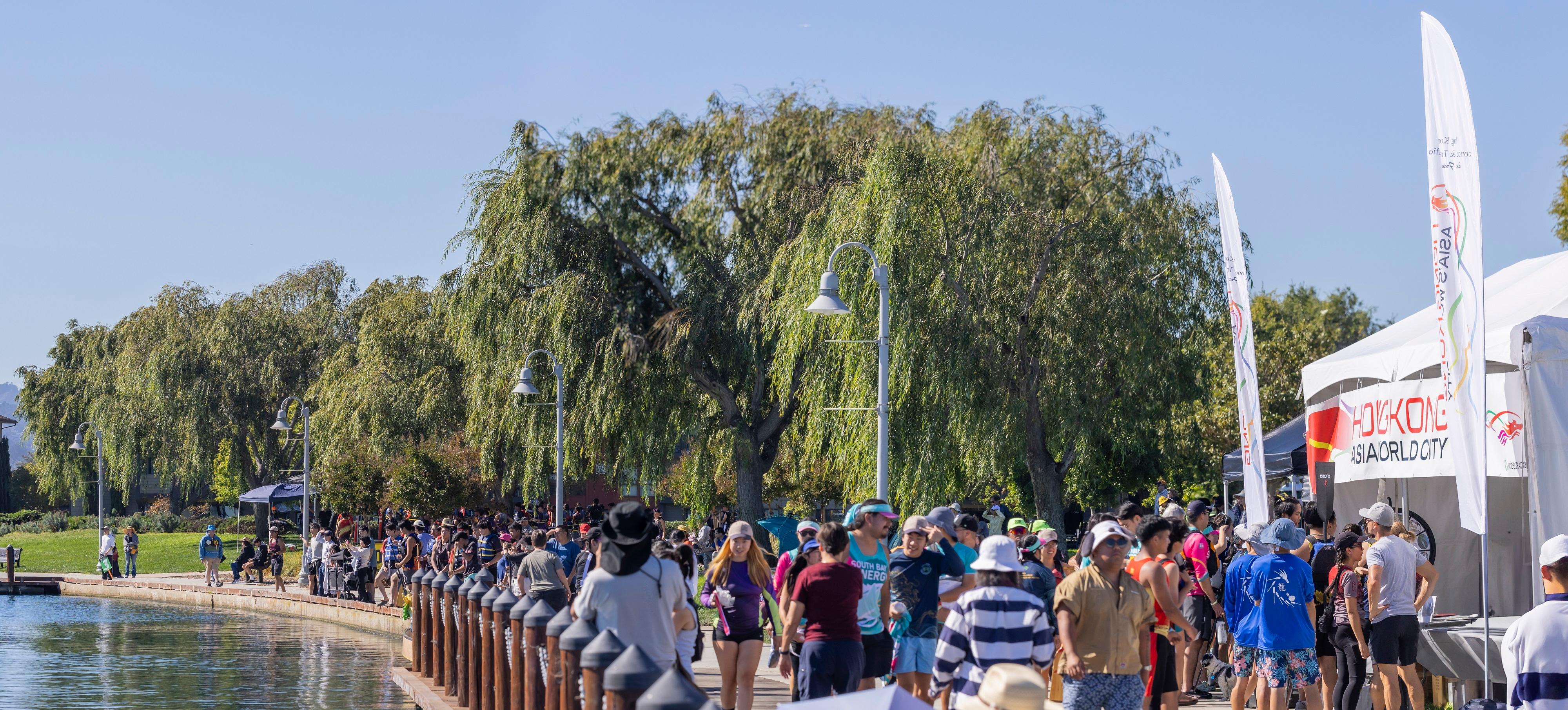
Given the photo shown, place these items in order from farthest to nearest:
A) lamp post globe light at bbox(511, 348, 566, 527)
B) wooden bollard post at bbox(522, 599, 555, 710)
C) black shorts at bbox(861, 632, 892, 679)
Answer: lamp post globe light at bbox(511, 348, 566, 527) → black shorts at bbox(861, 632, 892, 679) → wooden bollard post at bbox(522, 599, 555, 710)

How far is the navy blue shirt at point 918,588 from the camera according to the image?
9227 mm

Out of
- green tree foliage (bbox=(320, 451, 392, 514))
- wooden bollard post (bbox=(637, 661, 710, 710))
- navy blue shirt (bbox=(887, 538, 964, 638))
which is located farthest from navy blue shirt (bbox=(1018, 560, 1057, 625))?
green tree foliage (bbox=(320, 451, 392, 514))

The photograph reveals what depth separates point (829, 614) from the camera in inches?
344

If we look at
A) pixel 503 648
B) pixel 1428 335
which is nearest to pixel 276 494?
pixel 503 648

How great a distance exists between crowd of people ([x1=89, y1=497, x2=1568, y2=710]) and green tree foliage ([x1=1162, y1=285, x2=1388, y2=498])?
6336 mm

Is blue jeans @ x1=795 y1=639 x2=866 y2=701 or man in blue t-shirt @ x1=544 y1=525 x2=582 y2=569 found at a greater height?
man in blue t-shirt @ x1=544 y1=525 x2=582 y2=569

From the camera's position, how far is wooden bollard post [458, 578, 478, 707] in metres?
12.1

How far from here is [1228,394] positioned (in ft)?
130

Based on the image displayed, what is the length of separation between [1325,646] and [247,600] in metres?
25.3

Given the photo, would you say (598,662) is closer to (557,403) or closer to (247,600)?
(557,403)

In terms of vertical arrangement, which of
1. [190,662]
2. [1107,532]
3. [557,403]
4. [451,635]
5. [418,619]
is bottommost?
[190,662]

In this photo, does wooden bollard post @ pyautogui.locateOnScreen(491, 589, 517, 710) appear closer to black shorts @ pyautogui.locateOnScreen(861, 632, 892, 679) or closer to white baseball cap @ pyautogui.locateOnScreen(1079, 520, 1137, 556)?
black shorts @ pyautogui.locateOnScreen(861, 632, 892, 679)

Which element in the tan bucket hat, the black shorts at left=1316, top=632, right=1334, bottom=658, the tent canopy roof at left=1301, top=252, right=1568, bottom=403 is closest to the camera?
the tan bucket hat

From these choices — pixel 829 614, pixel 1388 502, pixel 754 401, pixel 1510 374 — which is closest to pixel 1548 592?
pixel 829 614
